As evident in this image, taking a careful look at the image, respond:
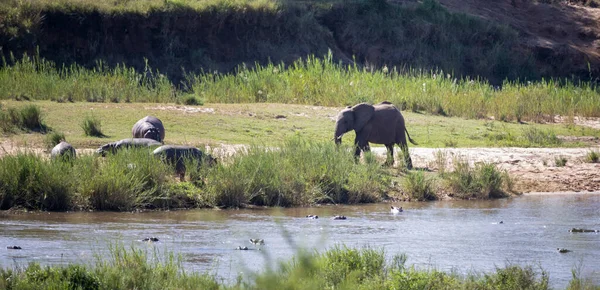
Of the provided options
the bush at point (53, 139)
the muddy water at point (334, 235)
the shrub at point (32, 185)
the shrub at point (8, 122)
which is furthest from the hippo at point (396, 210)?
the shrub at point (8, 122)

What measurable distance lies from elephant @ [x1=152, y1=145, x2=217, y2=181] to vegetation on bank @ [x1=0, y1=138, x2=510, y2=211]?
26 centimetres

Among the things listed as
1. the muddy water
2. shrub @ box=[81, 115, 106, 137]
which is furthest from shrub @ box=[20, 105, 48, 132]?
the muddy water

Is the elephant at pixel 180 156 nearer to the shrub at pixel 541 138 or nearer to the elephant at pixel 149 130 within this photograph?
the elephant at pixel 149 130

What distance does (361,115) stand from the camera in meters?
16.8

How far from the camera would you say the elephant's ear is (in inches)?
663

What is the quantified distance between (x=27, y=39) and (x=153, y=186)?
47.1 feet

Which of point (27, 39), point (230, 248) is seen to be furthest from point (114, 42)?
point (230, 248)

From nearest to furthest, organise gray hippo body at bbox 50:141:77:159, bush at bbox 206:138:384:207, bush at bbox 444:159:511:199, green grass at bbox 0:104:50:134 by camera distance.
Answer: bush at bbox 206:138:384:207 < gray hippo body at bbox 50:141:77:159 < bush at bbox 444:159:511:199 < green grass at bbox 0:104:50:134

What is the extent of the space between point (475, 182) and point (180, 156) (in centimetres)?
513

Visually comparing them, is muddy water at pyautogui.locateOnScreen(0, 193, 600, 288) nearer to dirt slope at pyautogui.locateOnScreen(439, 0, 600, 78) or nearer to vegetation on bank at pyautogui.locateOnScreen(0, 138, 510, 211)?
vegetation on bank at pyautogui.locateOnScreen(0, 138, 510, 211)

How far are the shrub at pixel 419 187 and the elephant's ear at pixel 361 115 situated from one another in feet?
5.92

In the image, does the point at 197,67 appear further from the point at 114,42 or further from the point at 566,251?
the point at 566,251

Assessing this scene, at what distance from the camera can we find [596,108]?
26.0m

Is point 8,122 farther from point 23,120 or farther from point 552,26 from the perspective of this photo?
point 552,26
